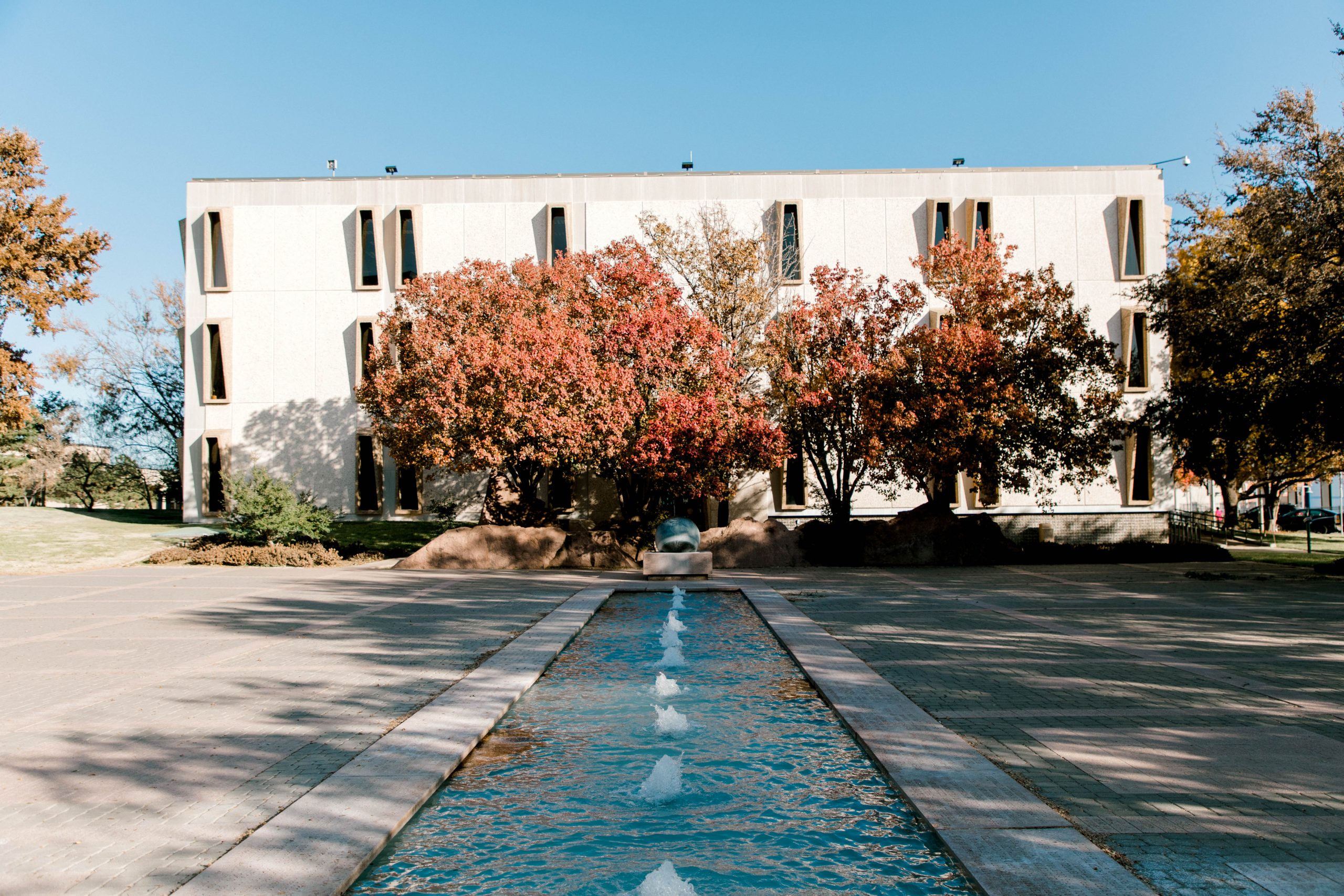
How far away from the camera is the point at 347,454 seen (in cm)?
3503

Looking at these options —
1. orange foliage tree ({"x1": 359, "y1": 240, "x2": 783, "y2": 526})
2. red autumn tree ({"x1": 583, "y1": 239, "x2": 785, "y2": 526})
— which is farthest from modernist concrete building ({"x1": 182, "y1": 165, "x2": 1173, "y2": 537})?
red autumn tree ({"x1": 583, "y1": 239, "x2": 785, "y2": 526})

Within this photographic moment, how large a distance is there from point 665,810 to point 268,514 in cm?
2295

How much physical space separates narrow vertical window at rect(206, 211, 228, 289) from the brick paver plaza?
2109 cm

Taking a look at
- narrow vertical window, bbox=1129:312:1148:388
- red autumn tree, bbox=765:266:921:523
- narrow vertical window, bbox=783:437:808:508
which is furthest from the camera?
narrow vertical window, bbox=783:437:808:508

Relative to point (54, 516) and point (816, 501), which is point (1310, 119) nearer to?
point (816, 501)

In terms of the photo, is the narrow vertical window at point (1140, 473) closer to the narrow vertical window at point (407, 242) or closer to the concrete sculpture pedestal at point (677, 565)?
the concrete sculpture pedestal at point (677, 565)

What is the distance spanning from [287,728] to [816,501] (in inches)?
1084

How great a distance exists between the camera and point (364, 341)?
35.0 meters

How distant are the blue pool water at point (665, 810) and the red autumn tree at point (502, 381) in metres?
15.0

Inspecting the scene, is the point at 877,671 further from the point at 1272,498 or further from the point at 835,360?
the point at 1272,498

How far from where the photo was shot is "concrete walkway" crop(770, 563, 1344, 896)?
192 inches

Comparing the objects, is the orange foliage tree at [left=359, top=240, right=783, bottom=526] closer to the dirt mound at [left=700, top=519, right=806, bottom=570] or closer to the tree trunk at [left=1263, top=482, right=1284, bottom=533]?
the dirt mound at [left=700, top=519, right=806, bottom=570]

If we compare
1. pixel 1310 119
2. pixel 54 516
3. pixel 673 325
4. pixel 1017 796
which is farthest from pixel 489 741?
pixel 54 516

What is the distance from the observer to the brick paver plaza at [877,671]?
195 inches
